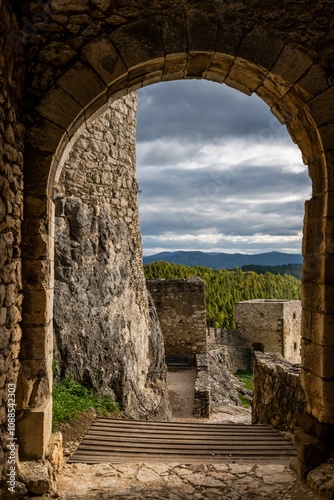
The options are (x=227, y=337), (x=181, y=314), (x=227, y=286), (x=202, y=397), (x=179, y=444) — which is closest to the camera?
(x=179, y=444)

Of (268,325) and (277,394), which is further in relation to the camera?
(268,325)

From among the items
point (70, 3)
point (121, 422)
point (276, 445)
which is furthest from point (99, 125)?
point (276, 445)

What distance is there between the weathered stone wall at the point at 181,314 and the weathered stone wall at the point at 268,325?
1257 cm

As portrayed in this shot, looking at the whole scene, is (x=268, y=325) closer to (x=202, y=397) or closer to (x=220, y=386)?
(x=220, y=386)

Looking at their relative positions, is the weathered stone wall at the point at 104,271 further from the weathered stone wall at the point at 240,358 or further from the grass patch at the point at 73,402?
the weathered stone wall at the point at 240,358

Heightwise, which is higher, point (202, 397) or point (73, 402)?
point (73, 402)

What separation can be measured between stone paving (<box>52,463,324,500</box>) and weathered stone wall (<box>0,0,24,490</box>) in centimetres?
83

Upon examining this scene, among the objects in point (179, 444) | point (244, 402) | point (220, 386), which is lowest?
point (244, 402)

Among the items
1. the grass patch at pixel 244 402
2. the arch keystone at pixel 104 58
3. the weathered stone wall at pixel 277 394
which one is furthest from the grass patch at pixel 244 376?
the arch keystone at pixel 104 58

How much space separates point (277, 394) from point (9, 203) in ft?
14.4

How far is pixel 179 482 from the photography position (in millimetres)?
3678

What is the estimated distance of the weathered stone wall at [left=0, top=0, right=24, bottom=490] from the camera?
315cm

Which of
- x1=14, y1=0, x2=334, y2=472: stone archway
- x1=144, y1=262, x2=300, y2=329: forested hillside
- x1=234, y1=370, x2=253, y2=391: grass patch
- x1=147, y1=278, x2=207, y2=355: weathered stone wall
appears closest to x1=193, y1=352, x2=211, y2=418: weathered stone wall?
x1=147, y1=278, x2=207, y2=355: weathered stone wall

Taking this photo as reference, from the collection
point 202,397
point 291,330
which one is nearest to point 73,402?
point 202,397
